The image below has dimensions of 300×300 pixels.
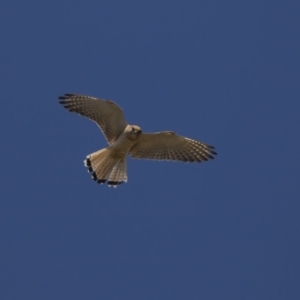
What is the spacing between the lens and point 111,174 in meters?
14.9

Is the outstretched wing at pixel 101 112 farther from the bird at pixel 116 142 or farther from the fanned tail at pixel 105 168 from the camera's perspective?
the fanned tail at pixel 105 168

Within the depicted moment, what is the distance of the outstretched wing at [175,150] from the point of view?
15.2 m

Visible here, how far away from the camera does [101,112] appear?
14852 mm

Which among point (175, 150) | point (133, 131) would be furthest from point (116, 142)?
point (175, 150)

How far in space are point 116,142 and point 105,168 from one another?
39cm

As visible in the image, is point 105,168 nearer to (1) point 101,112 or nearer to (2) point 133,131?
(2) point 133,131

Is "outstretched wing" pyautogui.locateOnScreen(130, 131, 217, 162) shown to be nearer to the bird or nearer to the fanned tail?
the bird

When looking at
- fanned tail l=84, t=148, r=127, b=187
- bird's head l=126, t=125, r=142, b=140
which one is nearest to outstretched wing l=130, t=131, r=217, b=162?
bird's head l=126, t=125, r=142, b=140

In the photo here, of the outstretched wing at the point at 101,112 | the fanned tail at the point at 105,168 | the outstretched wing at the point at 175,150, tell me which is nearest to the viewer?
the outstretched wing at the point at 101,112

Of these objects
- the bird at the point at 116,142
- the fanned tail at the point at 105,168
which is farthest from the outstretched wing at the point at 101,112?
the fanned tail at the point at 105,168

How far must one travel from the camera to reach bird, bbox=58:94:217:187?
14781 mm

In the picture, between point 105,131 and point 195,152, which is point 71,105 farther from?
point 195,152

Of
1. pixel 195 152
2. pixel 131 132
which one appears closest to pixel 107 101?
pixel 131 132

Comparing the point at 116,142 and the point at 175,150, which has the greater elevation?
the point at 175,150
